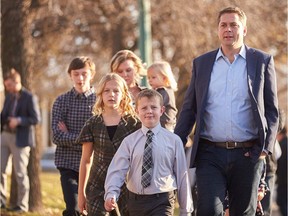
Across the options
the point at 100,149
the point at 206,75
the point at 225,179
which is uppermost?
the point at 206,75

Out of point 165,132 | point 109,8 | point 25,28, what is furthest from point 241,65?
point 109,8

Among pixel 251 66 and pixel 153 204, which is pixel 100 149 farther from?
pixel 251 66

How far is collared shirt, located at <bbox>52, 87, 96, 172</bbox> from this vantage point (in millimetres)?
8148

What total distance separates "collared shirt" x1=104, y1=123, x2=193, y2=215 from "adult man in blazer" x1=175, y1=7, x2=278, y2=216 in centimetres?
12

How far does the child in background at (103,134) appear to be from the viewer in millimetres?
7012

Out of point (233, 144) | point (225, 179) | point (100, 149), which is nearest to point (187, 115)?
point (233, 144)

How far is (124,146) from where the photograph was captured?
254 inches

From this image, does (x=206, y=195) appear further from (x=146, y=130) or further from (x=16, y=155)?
(x=16, y=155)

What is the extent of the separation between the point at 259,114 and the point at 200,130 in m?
0.49

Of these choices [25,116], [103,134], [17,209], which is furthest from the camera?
[17,209]

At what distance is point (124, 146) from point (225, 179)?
836 millimetres

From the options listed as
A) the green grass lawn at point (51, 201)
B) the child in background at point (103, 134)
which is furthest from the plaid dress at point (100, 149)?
the green grass lawn at point (51, 201)

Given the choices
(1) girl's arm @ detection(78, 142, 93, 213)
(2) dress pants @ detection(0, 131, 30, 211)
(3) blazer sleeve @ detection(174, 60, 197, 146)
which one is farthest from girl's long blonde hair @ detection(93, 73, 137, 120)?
(2) dress pants @ detection(0, 131, 30, 211)

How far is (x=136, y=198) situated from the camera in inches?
251
